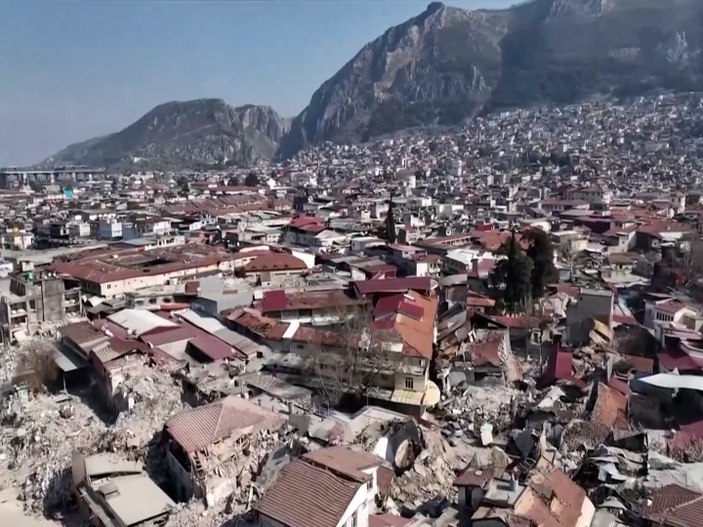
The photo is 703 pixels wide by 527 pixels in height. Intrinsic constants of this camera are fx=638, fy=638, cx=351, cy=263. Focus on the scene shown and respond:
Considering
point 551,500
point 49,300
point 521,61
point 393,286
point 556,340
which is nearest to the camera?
point 551,500

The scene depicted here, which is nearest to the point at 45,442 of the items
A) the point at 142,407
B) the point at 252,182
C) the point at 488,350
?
the point at 142,407

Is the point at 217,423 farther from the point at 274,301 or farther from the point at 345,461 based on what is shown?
the point at 274,301

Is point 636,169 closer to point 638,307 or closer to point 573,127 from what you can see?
point 573,127

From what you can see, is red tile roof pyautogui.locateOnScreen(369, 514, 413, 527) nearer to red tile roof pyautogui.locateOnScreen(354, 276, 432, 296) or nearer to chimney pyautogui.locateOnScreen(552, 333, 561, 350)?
chimney pyautogui.locateOnScreen(552, 333, 561, 350)

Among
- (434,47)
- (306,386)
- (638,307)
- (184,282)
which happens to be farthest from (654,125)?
(306,386)

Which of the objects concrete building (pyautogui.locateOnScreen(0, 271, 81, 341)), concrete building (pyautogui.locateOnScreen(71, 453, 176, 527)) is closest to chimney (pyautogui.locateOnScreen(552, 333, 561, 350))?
concrete building (pyautogui.locateOnScreen(71, 453, 176, 527))

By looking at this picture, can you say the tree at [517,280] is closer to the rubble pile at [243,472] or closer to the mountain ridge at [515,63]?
the rubble pile at [243,472]
